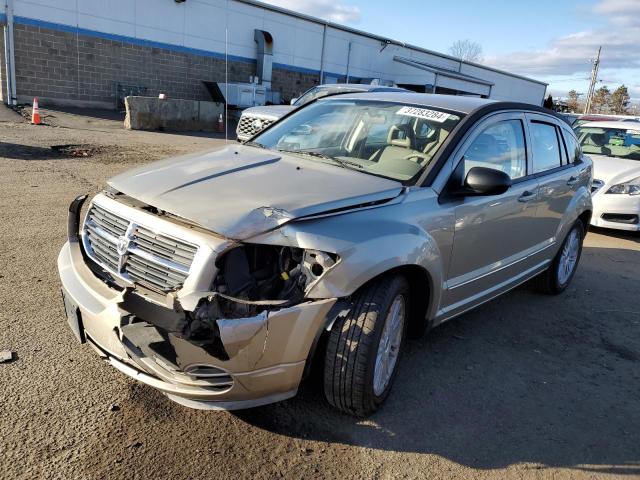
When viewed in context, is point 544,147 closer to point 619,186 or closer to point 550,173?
point 550,173

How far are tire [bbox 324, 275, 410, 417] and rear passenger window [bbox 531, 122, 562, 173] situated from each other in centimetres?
230

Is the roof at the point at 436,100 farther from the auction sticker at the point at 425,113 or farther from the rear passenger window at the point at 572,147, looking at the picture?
the rear passenger window at the point at 572,147

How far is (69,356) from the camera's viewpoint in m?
3.35

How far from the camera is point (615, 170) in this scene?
8.32 metres

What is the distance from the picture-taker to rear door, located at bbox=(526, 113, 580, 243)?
449cm

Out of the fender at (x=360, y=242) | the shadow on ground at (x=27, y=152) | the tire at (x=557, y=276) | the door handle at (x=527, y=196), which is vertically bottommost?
the shadow on ground at (x=27, y=152)

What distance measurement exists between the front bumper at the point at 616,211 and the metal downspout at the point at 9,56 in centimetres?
1958

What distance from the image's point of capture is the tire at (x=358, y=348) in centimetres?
271

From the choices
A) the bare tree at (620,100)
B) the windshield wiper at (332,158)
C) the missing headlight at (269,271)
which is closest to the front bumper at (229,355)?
the missing headlight at (269,271)

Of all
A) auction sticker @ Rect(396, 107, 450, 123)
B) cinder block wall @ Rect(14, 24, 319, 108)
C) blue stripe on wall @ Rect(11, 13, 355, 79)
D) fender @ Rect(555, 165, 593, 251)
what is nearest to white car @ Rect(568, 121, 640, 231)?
fender @ Rect(555, 165, 593, 251)

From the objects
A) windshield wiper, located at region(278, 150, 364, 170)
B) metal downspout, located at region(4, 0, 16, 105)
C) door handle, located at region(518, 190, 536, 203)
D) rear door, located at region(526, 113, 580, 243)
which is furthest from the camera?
metal downspout, located at region(4, 0, 16, 105)

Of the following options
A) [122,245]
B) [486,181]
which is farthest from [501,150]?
[122,245]

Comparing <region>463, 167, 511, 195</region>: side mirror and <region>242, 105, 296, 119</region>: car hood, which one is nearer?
<region>463, 167, 511, 195</region>: side mirror

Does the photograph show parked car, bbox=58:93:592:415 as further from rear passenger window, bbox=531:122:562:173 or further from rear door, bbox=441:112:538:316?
rear passenger window, bbox=531:122:562:173
